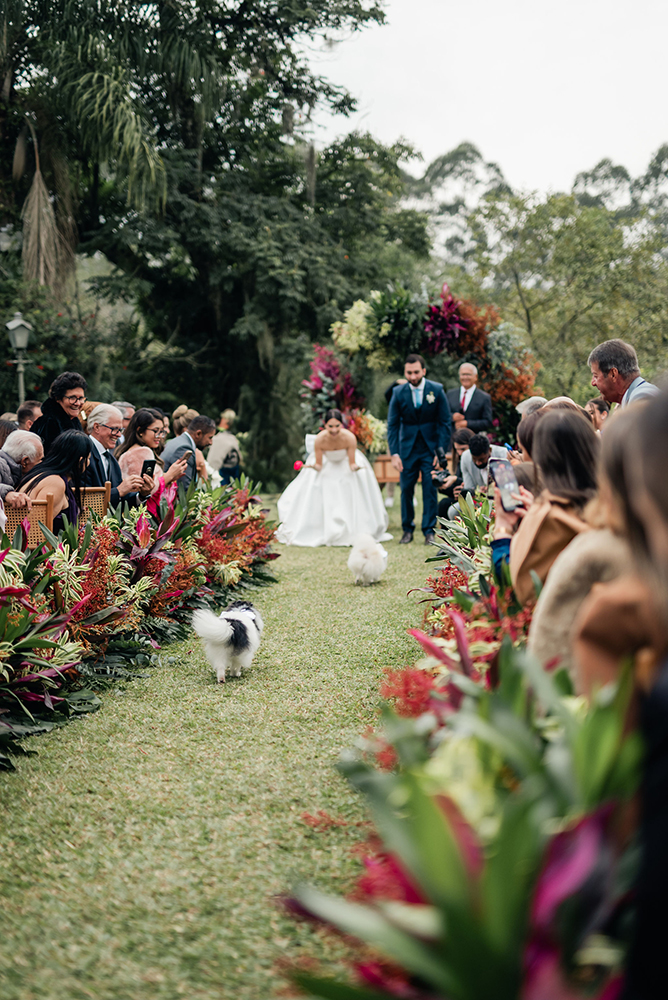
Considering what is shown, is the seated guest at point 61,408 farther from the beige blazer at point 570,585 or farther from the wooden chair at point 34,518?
the beige blazer at point 570,585

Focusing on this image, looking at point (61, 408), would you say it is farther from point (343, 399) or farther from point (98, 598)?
point (343, 399)

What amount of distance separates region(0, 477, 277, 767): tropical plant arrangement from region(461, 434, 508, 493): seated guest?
249 centimetres

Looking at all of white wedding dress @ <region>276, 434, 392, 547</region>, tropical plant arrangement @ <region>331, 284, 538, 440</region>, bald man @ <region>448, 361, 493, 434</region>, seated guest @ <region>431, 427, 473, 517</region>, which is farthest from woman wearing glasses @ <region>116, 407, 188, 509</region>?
tropical plant arrangement @ <region>331, 284, 538, 440</region>

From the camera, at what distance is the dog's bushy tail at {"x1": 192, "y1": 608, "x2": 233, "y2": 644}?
202 inches

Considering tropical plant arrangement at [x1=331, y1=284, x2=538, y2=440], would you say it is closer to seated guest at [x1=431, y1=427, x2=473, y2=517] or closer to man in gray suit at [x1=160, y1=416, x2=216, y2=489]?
seated guest at [x1=431, y1=427, x2=473, y2=517]

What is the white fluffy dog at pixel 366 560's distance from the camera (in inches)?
332

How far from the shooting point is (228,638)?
207 inches

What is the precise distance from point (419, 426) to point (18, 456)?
605 cm

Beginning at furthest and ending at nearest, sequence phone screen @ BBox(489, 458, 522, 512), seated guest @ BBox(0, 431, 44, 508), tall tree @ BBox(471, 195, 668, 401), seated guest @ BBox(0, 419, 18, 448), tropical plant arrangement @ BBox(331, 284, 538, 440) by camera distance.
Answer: tall tree @ BBox(471, 195, 668, 401), tropical plant arrangement @ BBox(331, 284, 538, 440), seated guest @ BBox(0, 419, 18, 448), seated guest @ BBox(0, 431, 44, 508), phone screen @ BBox(489, 458, 522, 512)

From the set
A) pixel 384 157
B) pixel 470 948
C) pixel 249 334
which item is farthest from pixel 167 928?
pixel 384 157

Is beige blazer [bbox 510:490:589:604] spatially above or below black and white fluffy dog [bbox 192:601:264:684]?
above

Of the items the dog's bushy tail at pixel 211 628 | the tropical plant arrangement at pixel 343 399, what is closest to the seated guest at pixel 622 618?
the dog's bushy tail at pixel 211 628

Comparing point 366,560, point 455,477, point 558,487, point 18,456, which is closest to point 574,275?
point 455,477

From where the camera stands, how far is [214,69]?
58.0ft
